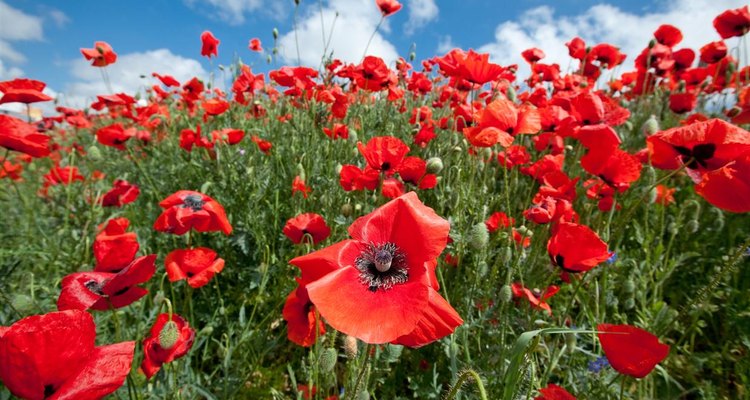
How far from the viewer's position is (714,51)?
390cm

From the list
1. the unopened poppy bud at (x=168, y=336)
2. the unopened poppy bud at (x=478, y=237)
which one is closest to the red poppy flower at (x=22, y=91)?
the unopened poppy bud at (x=168, y=336)

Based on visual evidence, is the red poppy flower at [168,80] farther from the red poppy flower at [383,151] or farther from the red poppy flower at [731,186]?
the red poppy flower at [731,186]

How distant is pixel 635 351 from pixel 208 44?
4462 mm

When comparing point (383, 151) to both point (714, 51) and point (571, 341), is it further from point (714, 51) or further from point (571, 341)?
point (714, 51)

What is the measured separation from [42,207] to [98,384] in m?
4.86

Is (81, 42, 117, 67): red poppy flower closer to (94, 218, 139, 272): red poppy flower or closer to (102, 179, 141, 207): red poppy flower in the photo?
(102, 179, 141, 207): red poppy flower

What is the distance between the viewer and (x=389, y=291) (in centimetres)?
88

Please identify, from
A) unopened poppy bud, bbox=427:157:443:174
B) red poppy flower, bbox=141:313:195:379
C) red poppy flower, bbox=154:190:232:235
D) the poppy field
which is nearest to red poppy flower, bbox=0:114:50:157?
the poppy field

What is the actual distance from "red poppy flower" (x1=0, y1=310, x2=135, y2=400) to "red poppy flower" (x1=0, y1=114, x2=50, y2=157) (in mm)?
1169

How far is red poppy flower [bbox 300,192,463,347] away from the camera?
2.54ft

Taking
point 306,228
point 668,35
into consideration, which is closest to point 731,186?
point 306,228

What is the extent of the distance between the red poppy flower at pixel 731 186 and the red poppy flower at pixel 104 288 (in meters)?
1.72

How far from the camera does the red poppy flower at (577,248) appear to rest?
4.13 ft

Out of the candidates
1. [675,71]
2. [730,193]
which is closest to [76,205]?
[730,193]
